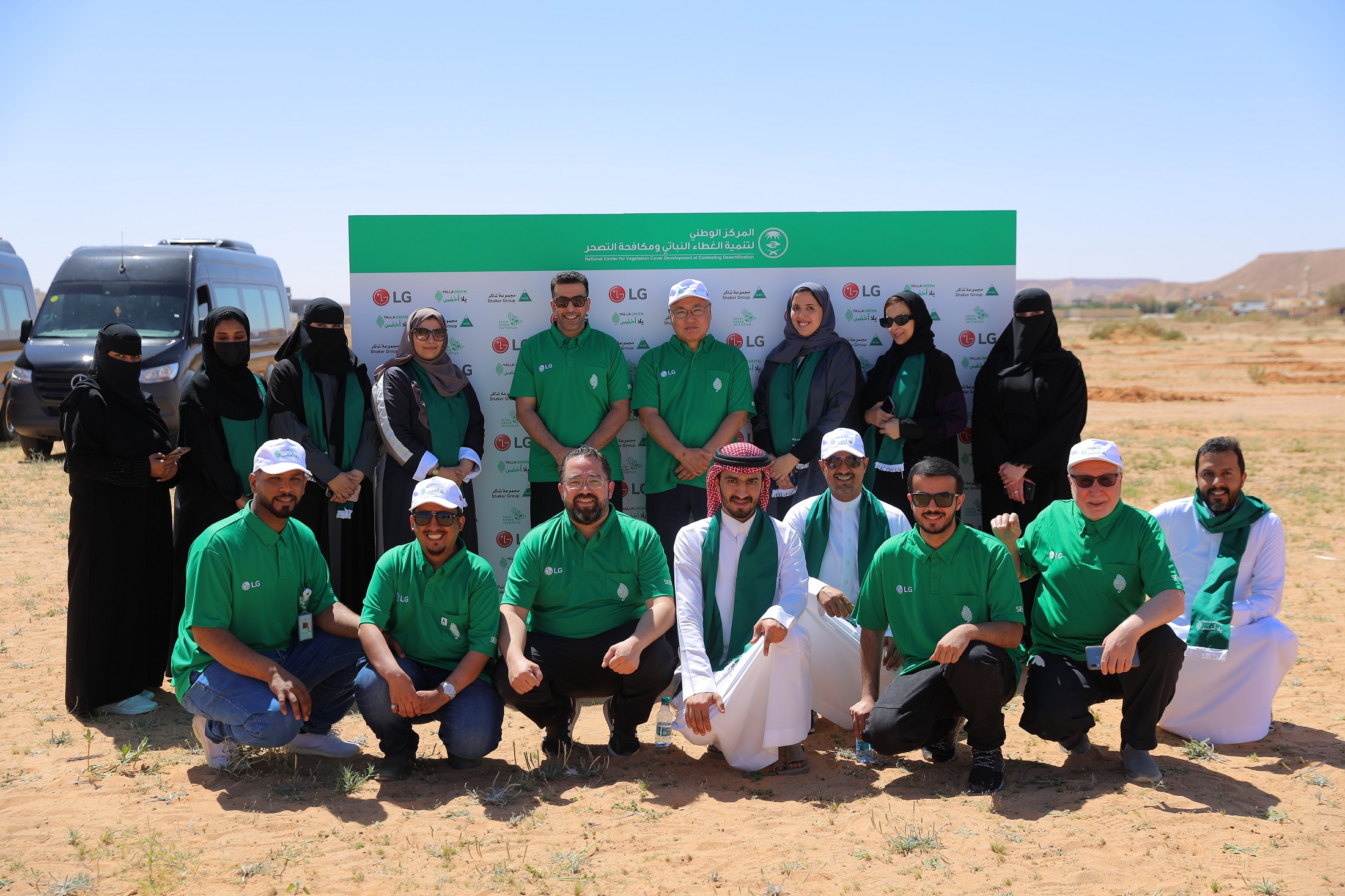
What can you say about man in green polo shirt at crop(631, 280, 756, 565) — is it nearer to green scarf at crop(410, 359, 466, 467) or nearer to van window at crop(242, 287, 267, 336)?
green scarf at crop(410, 359, 466, 467)

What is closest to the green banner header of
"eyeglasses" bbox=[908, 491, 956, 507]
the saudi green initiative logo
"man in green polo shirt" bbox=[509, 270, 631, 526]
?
the saudi green initiative logo

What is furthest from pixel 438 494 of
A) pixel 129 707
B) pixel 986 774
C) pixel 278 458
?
pixel 986 774

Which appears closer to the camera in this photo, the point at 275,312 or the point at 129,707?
the point at 129,707

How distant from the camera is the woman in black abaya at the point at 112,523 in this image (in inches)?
204

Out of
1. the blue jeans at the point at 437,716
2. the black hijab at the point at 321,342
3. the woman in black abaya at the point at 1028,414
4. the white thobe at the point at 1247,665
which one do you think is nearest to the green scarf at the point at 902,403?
the woman in black abaya at the point at 1028,414

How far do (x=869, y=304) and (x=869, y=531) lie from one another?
2.43 m

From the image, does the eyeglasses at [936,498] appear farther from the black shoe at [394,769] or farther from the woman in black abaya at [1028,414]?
the black shoe at [394,769]

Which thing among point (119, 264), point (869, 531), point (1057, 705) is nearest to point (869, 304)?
point (869, 531)

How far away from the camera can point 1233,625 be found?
16.4 feet

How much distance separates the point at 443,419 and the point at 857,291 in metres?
2.88

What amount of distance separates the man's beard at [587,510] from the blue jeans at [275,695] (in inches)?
44.7

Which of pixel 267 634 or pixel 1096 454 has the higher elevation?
pixel 1096 454

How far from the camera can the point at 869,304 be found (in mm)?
7168

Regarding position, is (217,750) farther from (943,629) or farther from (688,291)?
(688,291)
